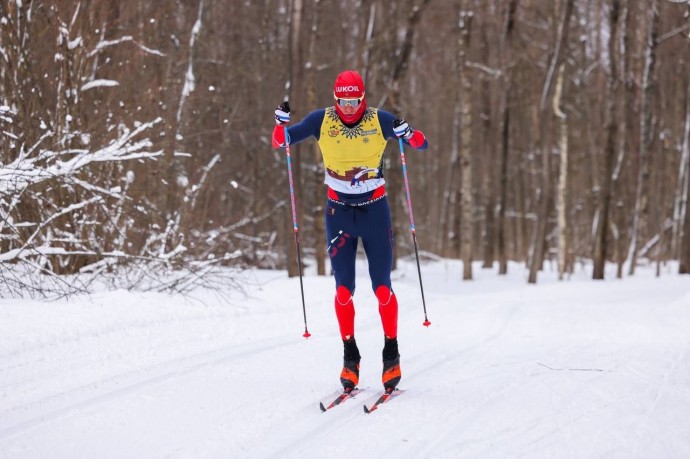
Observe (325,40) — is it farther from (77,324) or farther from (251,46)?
(77,324)

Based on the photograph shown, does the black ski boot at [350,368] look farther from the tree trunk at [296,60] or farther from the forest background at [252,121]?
the tree trunk at [296,60]

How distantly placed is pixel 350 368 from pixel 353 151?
159cm

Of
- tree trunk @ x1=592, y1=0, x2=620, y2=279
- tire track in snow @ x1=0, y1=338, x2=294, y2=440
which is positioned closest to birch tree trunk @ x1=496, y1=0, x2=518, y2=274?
tree trunk @ x1=592, y1=0, x2=620, y2=279

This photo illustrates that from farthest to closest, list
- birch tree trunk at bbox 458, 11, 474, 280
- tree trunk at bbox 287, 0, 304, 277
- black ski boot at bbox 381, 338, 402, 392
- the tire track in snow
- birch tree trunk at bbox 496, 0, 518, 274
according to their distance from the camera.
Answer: birch tree trunk at bbox 496, 0, 518, 274 → birch tree trunk at bbox 458, 11, 474, 280 → tree trunk at bbox 287, 0, 304, 277 → black ski boot at bbox 381, 338, 402, 392 → the tire track in snow

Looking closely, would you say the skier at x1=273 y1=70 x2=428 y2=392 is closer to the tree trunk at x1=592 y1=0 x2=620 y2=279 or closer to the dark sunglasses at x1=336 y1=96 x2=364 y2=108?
the dark sunglasses at x1=336 y1=96 x2=364 y2=108

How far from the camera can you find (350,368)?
482cm

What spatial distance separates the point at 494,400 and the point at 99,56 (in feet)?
24.2

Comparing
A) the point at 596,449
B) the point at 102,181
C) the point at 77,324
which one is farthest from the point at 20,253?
the point at 596,449

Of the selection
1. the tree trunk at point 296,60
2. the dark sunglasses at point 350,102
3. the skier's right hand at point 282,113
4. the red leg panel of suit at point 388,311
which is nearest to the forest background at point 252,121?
the tree trunk at point 296,60

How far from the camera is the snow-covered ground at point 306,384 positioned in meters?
3.53

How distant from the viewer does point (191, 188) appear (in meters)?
9.67

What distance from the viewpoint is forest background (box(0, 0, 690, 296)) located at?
720cm

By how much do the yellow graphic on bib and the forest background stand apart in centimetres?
249

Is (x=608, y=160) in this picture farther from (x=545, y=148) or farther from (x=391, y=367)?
(x=391, y=367)
